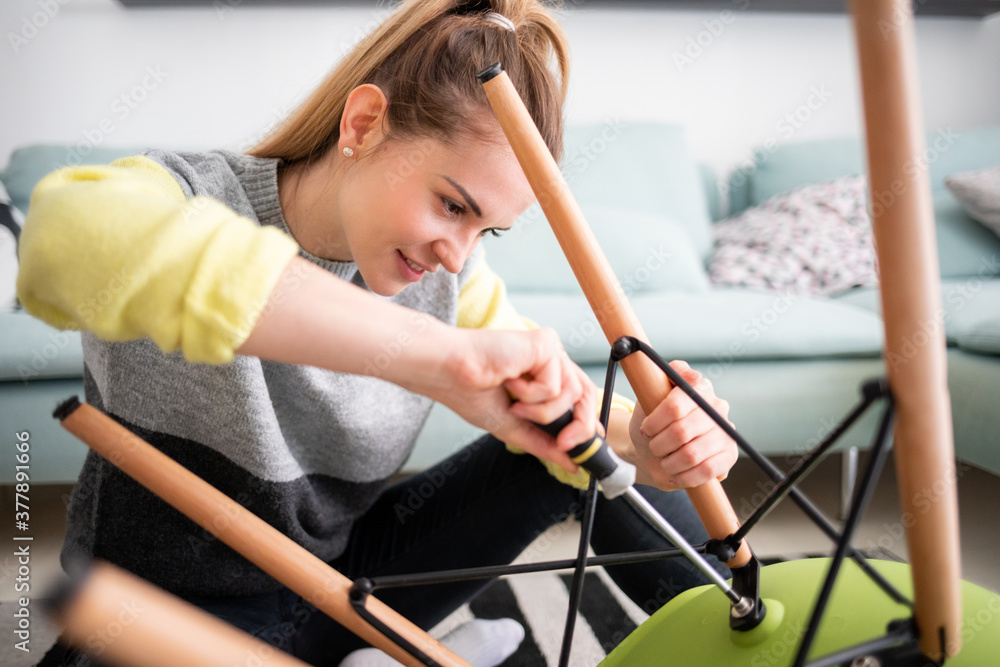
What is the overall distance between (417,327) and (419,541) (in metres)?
0.54

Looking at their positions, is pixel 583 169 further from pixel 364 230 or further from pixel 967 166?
pixel 364 230

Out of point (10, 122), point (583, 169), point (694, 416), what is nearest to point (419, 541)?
point (694, 416)

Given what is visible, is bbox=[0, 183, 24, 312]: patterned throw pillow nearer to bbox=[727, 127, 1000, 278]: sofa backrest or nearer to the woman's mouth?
the woman's mouth

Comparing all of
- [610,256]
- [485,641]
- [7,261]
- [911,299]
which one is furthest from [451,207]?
[7,261]

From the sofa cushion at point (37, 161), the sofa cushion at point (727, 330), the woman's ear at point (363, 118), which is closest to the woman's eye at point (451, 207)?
the woman's ear at point (363, 118)

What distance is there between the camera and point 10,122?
6.35 ft

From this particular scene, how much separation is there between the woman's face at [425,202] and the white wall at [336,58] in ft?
4.21

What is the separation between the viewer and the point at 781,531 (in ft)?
4.50

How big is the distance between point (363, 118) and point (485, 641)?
0.65 m

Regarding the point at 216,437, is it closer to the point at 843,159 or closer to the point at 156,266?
the point at 156,266

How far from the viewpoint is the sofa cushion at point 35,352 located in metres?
1.16

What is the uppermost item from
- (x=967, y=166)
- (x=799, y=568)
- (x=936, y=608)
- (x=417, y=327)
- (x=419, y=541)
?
(x=417, y=327)

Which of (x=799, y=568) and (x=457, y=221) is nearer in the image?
(x=799, y=568)

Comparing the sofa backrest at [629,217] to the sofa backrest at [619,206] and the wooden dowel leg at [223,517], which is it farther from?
the wooden dowel leg at [223,517]
